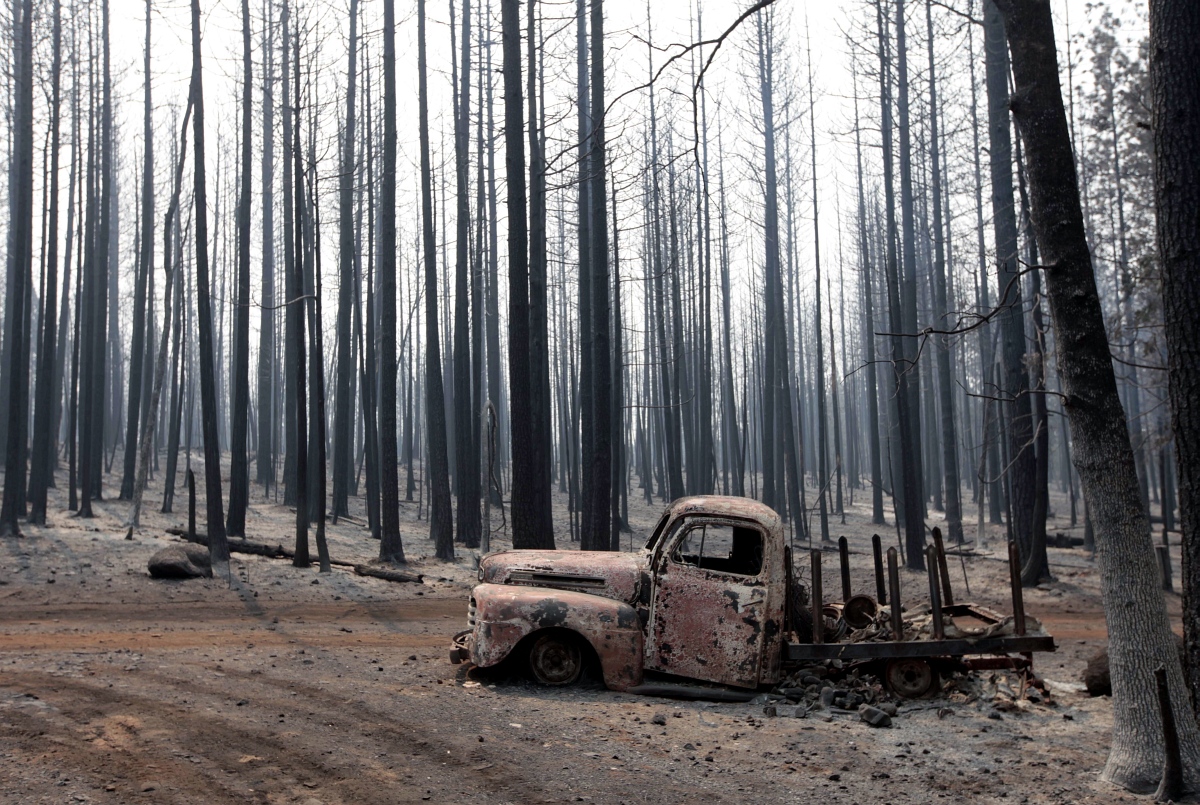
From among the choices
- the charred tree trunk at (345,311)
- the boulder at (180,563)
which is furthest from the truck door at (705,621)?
the charred tree trunk at (345,311)

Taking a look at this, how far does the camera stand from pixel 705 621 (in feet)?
26.4

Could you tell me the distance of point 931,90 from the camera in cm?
2402

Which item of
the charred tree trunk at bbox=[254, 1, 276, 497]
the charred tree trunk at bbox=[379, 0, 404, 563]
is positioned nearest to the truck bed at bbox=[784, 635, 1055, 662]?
the charred tree trunk at bbox=[379, 0, 404, 563]

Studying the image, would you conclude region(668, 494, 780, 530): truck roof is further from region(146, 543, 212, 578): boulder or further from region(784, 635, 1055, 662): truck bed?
region(146, 543, 212, 578): boulder

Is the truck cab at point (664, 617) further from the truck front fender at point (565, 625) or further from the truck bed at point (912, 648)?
the truck bed at point (912, 648)

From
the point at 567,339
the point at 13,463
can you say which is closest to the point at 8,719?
the point at 13,463

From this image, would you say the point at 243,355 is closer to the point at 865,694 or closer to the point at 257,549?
the point at 257,549

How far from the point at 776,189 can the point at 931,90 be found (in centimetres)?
597

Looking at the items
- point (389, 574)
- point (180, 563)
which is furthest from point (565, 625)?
point (180, 563)

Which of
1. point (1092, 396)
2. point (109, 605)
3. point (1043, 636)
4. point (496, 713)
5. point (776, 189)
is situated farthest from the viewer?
point (776, 189)

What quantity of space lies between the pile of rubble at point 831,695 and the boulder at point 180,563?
999cm

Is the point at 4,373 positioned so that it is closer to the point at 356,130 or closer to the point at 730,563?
the point at 356,130

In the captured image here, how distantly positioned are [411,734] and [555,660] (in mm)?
1938

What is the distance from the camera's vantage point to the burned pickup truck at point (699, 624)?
7926 millimetres
